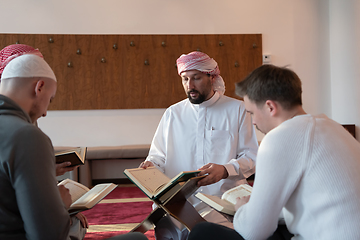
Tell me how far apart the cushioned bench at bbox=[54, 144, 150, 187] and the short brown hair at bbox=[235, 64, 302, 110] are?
4190mm

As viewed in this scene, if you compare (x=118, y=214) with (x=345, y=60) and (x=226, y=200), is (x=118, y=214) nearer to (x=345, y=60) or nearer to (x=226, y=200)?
(x=226, y=200)

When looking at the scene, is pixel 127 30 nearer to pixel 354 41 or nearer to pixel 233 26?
pixel 233 26

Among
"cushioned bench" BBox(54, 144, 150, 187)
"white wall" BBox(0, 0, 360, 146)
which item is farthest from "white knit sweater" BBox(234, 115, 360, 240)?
"white wall" BBox(0, 0, 360, 146)

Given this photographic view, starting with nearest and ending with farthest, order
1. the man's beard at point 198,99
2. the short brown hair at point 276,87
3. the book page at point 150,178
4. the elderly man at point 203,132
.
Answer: the short brown hair at point 276,87 → the book page at point 150,178 → the elderly man at point 203,132 → the man's beard at point 198,99

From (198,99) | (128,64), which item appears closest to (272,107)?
(198,99)

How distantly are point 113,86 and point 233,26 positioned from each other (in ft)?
8.13

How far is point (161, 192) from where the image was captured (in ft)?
6.23

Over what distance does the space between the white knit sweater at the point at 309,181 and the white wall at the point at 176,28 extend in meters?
4.96

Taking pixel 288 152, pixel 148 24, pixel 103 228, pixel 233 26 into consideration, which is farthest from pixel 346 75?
pixel 288 152

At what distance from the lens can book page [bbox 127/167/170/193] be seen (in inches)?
81.7

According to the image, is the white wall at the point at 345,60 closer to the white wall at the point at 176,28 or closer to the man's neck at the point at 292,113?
the white wall at the point at 176,28

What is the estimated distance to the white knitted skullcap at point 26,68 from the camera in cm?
152

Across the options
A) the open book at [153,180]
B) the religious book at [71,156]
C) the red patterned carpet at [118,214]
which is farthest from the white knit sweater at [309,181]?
the red patterned carpet at [118,214]

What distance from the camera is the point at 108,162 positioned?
5789 millimetres
